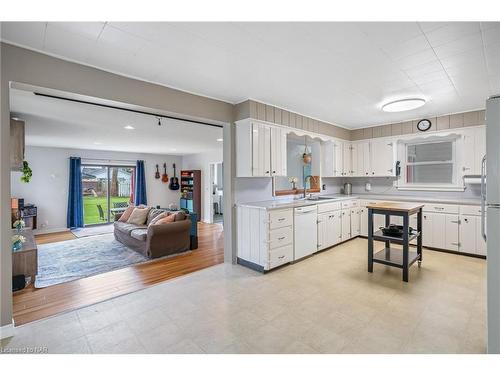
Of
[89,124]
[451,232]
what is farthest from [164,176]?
[451,232]

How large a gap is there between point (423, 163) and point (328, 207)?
2.28 m

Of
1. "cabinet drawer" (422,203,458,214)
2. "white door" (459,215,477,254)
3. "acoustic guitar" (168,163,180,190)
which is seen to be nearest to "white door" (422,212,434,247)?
"cabinet drawer" (422,203,458,214)

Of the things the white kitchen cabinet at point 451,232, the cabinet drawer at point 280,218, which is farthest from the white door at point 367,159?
the cabinet drawer at point 280,218

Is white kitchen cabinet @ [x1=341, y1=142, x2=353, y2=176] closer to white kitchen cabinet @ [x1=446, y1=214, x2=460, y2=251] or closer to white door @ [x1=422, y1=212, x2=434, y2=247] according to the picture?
white door @ [x1=422, y1=212, x2=434, y2=247]

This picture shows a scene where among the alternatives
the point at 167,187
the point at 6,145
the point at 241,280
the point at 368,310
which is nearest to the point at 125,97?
the point at 6,145

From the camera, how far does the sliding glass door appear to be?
25.9ft

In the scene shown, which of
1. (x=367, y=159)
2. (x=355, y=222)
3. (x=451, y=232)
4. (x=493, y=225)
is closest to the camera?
(x=493, y=225)

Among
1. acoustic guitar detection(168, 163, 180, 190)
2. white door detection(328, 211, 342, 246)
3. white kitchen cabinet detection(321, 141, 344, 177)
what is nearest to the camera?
white door detection(328, 211, 342, 246)

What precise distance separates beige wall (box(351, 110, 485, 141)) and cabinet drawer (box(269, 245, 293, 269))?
10.6ft

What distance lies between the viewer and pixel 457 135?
14.3 feet

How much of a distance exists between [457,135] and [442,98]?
1.40 m

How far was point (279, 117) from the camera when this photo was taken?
383 centimetres

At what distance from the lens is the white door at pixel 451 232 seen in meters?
3.96

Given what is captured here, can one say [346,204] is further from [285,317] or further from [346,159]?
[285,317]
